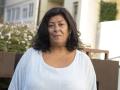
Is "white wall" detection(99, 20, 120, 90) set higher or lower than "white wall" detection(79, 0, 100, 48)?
lower

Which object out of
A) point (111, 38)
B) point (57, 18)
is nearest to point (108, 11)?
point (111, 38)

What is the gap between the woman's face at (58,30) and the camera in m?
3.40

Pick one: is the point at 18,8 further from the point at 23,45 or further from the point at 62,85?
the point at 62,85

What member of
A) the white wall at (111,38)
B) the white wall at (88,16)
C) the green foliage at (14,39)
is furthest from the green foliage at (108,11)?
the green foliage at (14,39)

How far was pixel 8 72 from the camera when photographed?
194 inches

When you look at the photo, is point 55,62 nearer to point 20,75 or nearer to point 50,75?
point 50,75

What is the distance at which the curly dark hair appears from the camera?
3447mm

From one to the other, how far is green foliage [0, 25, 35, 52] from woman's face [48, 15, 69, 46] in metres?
2.10

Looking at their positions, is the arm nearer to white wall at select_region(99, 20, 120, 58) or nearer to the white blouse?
the white blouse

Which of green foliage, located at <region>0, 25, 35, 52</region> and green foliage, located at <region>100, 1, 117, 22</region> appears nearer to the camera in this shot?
green foliage, located at <region>0, 25, 35, 52</region>

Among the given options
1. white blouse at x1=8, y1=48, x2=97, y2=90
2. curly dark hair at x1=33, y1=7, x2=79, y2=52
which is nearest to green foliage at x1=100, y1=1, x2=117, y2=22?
curly dark hair at x1=33, y1=7, x2=79, y2=52

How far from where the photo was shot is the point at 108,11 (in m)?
21.2

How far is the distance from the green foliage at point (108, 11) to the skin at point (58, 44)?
694 inches

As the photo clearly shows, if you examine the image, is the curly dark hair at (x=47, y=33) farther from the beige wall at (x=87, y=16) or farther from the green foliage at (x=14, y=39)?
the beige wall at (x=87, y=16)
